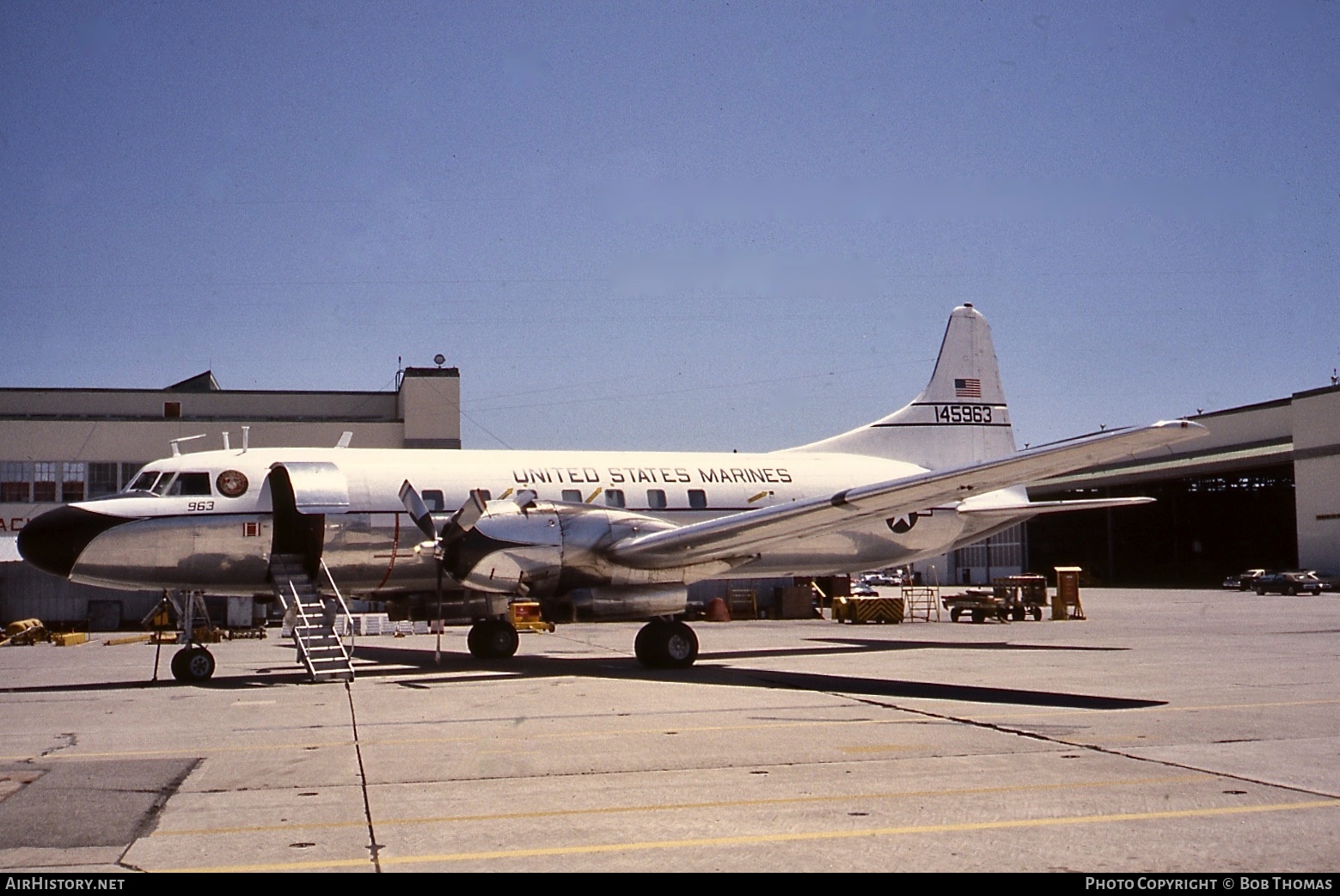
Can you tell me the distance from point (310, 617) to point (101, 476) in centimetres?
2786

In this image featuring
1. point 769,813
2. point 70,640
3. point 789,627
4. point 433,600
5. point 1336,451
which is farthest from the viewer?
point 1336,451

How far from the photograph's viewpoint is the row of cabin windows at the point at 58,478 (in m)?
40.2

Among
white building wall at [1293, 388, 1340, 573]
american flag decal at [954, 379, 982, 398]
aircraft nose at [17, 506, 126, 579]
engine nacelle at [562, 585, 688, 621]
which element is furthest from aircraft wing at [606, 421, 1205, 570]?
white building wall at [1293, 388, 1340, 573]

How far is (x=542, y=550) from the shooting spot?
18078 mm

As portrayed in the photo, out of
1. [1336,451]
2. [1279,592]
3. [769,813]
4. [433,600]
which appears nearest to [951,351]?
[433,600]

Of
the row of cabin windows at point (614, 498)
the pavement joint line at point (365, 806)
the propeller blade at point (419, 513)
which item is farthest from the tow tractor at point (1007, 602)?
the pavement joint line at point (365, 806)

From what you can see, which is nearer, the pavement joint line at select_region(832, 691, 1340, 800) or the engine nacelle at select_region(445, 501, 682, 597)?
the pavement joint line at select_region(832, 691, 1340, 800)

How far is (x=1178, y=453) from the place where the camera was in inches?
3014

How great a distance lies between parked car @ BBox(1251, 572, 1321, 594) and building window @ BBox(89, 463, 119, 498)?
5011cm

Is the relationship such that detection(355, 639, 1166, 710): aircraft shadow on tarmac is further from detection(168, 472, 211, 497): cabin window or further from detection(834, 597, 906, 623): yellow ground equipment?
detection(834, 597, 906, 623): yellow ground equipment

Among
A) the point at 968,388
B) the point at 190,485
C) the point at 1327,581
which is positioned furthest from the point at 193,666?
the point at 1327,581

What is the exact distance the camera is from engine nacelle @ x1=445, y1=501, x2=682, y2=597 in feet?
58.8
